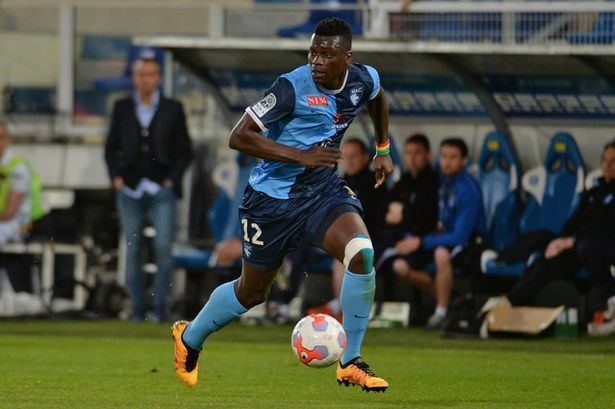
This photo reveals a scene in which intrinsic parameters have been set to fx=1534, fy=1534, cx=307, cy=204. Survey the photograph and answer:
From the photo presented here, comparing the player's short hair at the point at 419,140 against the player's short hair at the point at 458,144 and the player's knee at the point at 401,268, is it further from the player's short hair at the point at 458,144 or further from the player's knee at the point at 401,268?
the player's knee at the point at 401,268

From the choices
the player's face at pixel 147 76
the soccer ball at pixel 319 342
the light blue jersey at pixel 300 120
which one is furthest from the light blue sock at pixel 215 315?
the player's face at pixel 147 76

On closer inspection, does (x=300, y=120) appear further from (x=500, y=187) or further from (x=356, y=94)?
(x=500, y=187)

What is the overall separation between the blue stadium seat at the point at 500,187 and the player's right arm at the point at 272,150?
7689mm

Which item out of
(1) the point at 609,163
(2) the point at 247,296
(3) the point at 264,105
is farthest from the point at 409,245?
(3) the point at 264,105

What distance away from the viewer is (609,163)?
14492 mm

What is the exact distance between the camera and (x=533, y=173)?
1592 centimetres

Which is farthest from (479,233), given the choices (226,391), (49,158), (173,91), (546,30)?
(226,391)

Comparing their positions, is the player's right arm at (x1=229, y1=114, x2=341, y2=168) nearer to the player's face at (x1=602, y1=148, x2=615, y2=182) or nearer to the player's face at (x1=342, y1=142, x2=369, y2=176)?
the player's face at (x1=602, y1=148, x2=615, y2=182)

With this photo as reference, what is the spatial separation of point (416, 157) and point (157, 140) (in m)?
2.74

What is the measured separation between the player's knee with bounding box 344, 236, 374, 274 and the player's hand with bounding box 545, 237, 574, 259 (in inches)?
245

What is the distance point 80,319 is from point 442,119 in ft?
14.7

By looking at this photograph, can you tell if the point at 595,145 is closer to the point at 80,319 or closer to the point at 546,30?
the point at 546,30

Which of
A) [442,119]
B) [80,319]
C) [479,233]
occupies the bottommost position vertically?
[80,319]

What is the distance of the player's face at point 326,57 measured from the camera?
8.48m
